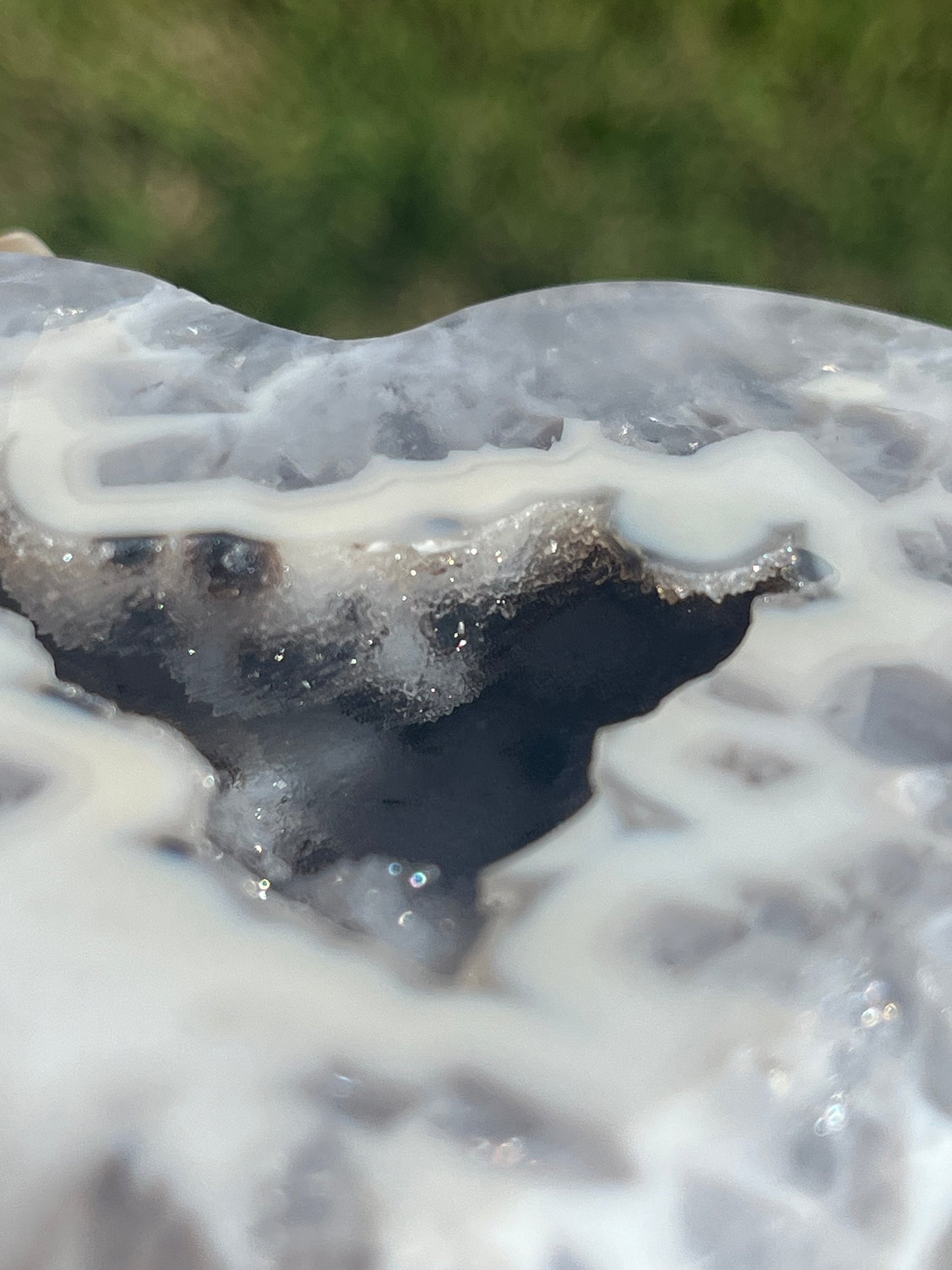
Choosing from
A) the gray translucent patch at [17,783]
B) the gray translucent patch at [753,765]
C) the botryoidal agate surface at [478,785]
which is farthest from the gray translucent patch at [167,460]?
the gray translucent patch at [753,765]

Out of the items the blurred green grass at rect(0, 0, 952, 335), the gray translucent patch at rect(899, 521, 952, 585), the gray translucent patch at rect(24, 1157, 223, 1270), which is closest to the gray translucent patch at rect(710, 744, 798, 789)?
the gray translucent patch at rect(899, 521, 952, 585)

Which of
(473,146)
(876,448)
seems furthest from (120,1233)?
(473,146)

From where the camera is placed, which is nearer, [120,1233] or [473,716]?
[120,1233]

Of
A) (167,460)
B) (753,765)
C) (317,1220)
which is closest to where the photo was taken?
(317,1220)

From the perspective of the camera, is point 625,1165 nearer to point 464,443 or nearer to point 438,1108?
point 438,1108

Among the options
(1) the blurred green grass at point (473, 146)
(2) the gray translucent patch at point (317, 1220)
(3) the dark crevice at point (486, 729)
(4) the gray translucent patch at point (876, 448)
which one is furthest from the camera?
(1) the blurred green grass at point (473, 146)

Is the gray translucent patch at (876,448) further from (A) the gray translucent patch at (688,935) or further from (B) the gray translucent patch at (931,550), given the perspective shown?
(A) the gray translucent patch at (688,935)

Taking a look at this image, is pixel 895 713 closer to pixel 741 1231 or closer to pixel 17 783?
pixel 741 1231

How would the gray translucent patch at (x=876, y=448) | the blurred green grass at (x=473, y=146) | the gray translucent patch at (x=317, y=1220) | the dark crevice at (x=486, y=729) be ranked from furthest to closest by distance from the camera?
1. the blurred green grass at (x=473, y=146)
2. the gray translucent patch at (x=876, y=448)
3. the dark crevice at (x=486, y=729)
4. the gray translucent patch at (x=317, y=1220)
